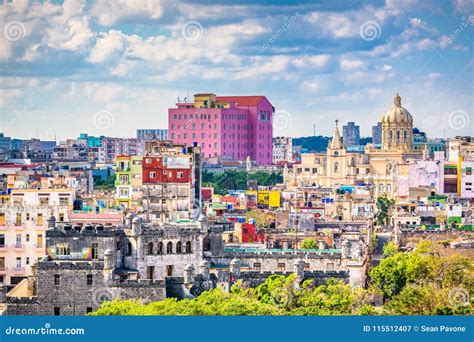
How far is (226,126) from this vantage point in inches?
4574

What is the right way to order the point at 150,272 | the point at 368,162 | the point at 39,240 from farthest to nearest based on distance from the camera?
1. the point at 368,162
2. the point at 39,240
3. the point at 150,272

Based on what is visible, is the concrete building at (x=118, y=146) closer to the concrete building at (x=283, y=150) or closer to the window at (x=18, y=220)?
the concrete building at (x=283, y=150)

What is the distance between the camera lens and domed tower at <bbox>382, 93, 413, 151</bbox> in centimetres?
10944

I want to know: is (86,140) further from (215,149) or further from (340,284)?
(340,284)

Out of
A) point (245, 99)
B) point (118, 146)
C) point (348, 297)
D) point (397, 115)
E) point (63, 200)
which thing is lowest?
point (348, 297)

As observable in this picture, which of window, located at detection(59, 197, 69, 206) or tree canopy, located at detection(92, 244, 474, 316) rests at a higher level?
window, located at detection(59, 197, 69, 206)

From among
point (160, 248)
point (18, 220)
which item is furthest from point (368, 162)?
point (160, 248)

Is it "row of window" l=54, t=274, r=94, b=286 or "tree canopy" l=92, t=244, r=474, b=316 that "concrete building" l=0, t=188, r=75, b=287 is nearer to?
"row of window" l=54, t=274, r=94, b=286

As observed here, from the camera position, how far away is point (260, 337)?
3356 centimetres

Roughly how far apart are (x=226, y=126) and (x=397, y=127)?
45.4 ft

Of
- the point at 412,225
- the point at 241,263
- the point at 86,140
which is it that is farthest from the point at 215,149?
the point at 241,263

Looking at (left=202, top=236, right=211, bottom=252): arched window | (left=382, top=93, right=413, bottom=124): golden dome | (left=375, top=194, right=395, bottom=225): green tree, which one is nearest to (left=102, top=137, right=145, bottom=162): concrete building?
(left=382, top=93, right=413, bottom=124): golden dome

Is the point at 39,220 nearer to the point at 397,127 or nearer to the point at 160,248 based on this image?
the point at 160,248

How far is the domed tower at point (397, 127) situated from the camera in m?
109
